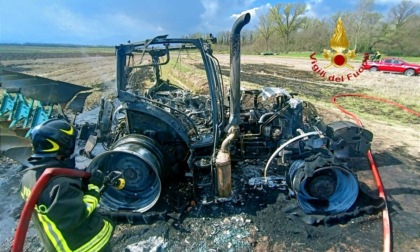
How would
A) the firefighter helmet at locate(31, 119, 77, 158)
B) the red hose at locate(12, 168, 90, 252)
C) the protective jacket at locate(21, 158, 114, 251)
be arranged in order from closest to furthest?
the red hose at locate(12, 168, 90, 252), the protective jacket at locate(21, 158, 114, 251), the firefighter helmet at locate(31, 119, 77, 158)

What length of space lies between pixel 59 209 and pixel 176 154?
9.28 ft

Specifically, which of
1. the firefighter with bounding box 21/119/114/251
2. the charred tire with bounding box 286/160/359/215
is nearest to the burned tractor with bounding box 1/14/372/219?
the charred tire with bounding box 286/160/359/215

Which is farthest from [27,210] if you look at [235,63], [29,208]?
[235,63]

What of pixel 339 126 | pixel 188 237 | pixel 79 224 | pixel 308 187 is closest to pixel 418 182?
pixel 339 126

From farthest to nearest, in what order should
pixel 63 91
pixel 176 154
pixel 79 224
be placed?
pixel 63 91 < pixel 176 154 < pixel 79 224

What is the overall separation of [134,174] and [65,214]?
7.76 ft

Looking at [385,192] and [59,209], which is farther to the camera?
[385,192]

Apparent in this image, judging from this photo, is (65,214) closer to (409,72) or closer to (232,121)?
(232,121)

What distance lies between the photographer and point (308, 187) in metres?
4.04

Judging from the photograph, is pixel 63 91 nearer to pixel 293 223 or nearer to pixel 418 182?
pixel 293 223

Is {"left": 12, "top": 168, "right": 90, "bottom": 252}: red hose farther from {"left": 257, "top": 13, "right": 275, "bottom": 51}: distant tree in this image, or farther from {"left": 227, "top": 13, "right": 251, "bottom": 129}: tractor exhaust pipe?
{"left": 257, "top": 13, "right": 275, "bottom": 51}: distant tree

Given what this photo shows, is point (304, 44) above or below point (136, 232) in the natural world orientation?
above

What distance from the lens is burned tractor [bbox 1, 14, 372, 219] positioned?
4.04 meters

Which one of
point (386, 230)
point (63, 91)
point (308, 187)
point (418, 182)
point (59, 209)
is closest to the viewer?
point (59, 209)
